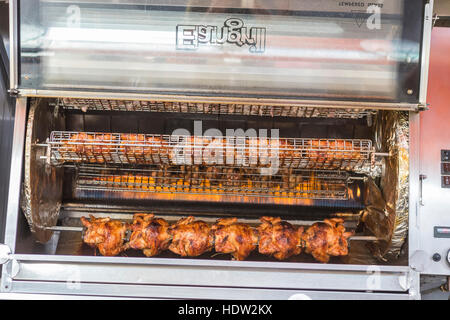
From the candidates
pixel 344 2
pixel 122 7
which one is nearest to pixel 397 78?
pixel 344 2

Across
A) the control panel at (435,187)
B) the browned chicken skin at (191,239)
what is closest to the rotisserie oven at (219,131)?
the browned chicken skin at (191,239)

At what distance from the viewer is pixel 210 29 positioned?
6.72ft

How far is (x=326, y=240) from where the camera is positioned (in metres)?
2.35

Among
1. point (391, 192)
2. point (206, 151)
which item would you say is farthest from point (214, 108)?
point (391, 192)

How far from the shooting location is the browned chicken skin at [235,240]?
2.34 metres

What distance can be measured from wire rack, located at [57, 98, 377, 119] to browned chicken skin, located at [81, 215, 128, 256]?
0.71 metres

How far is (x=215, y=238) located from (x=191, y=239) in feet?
0.46

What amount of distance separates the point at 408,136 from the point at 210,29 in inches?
48.2

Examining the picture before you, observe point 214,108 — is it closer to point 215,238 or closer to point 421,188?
point 215,238

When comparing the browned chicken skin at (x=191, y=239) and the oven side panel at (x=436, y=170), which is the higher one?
the oven side panel at (x=436, y=170)

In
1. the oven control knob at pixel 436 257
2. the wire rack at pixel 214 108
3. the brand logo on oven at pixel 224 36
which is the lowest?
the oven control knob at pixel 436 257

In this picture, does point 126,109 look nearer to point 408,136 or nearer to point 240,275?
point 240,275

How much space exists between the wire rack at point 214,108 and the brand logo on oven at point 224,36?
0.45m

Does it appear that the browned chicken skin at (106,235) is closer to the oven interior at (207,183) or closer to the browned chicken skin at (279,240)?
the oven interior at (207,183)
